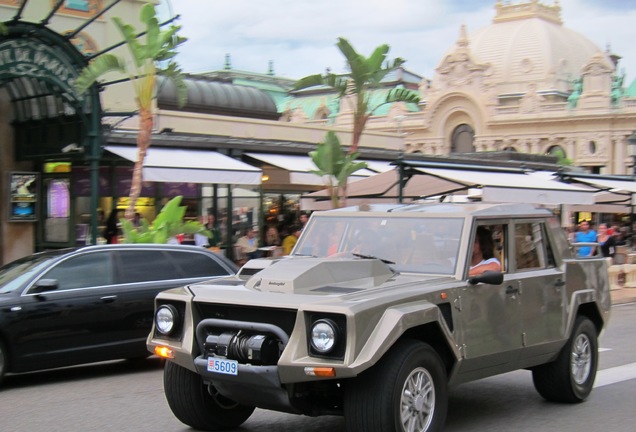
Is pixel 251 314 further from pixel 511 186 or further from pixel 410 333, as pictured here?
pixel 511 186

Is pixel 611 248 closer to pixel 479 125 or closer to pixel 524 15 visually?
pixel 479 125

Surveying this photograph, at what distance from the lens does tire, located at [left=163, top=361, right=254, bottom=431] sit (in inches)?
260

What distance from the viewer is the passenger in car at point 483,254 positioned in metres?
7.11

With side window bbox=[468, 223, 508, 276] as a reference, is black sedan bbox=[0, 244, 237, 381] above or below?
below

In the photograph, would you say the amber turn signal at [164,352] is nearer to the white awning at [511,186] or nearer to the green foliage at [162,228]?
the green foliage at [162,228]

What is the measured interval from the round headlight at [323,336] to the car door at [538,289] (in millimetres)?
2269

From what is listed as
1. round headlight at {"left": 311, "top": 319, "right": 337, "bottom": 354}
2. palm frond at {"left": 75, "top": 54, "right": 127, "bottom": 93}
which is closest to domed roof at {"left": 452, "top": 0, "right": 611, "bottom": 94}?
palm frond at {"left": 75, "top": 54, "right": 127, "bottom": 93}

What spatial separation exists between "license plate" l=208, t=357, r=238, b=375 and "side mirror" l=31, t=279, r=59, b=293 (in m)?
3.92

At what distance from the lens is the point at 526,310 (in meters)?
7.22

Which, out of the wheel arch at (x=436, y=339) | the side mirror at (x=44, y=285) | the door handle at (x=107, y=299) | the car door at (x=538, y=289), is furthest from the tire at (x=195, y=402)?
the door handle at (x=107, y=299)

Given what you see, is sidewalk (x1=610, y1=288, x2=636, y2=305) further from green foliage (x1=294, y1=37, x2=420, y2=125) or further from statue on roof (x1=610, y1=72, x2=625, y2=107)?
statue on roof (x1=610, y1=72, x2=625, y2=107)

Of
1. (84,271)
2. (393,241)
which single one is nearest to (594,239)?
(84,271)

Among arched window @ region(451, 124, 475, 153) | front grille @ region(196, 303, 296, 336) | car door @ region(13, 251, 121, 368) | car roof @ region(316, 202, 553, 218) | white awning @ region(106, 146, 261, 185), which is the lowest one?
car door @ region(13, 251, 121, 368)

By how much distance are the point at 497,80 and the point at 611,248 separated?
7563 centimetres
